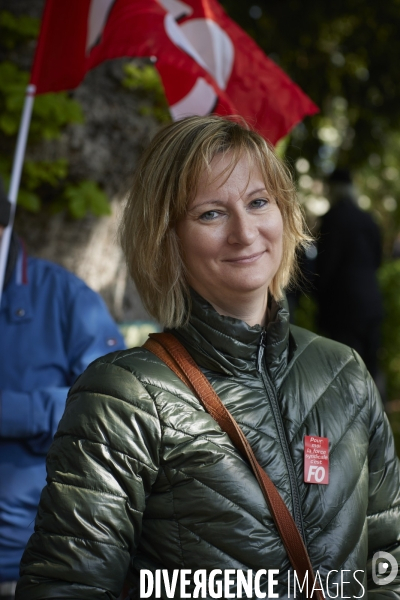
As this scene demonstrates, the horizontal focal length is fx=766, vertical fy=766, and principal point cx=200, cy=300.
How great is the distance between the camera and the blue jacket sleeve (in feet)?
8.68

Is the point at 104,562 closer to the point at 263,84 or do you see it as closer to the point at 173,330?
the point at 173,330

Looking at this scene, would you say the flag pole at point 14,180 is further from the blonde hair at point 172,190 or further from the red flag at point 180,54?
the blonde hair at point 172,190

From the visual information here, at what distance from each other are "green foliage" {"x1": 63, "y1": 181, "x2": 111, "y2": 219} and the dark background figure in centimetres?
212

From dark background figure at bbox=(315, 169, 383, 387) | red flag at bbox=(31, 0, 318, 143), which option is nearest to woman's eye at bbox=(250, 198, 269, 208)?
red flag at bbox=(31, 0, 318, 143)

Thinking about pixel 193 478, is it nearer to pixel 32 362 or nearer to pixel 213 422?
pixel 213 422

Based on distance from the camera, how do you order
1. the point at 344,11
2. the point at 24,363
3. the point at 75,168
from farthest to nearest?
the point at 344,11 → the point at 75,168 → the point at 24,363

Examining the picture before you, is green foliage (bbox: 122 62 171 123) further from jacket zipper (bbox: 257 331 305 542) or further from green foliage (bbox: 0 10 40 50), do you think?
jacket zipper (bbox: 257 331 305 542)

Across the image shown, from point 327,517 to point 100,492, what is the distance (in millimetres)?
527

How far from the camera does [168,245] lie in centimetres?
192

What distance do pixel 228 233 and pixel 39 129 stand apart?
2897mm

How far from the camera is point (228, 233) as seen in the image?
1860mm

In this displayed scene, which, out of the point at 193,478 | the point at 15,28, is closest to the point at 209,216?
the point at 193,478

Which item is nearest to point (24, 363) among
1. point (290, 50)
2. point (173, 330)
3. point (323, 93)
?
point (173, 330)

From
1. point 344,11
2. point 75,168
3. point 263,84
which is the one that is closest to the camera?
point 263,84
